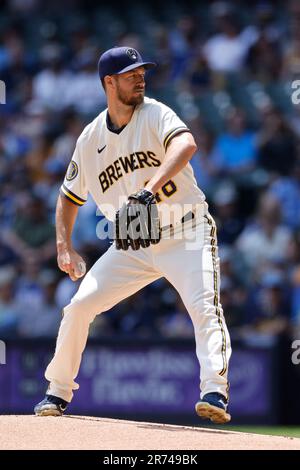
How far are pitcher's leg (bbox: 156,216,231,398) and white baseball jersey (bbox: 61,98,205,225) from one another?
266 millimetres

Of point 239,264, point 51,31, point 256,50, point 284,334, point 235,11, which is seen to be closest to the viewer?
point 284,334

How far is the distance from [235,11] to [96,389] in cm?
613

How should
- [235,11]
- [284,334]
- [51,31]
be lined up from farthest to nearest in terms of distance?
[51,31], [235,11], [284,334]

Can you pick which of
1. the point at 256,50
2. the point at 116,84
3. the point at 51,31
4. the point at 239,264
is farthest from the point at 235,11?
the point at 116,84

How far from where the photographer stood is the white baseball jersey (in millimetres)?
6266

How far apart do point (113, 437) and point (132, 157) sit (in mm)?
1710

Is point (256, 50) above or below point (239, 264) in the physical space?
above

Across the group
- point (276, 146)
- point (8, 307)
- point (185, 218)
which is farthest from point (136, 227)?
point (276, 146)

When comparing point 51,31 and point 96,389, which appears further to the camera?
point 51,31

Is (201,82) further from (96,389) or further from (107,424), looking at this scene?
(107,424)

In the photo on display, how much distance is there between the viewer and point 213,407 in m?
5.82

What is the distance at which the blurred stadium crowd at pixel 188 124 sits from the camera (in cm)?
1098

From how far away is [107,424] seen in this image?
610cm

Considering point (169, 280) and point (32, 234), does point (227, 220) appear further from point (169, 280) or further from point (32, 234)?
point (169, 280)
